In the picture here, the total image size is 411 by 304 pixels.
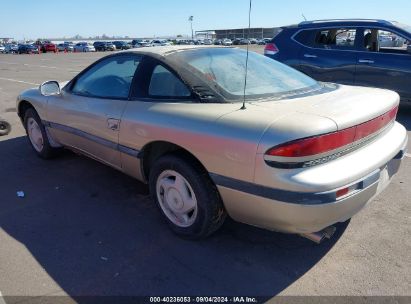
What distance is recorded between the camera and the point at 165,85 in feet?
10.5

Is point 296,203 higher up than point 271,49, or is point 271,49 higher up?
point 271,49

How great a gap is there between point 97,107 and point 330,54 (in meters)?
4.99

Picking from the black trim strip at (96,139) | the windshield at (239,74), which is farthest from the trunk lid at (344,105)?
the black trim strip at (96,139)

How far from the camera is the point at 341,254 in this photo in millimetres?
2842

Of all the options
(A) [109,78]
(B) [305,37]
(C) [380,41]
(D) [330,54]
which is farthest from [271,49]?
(A) [109,78]

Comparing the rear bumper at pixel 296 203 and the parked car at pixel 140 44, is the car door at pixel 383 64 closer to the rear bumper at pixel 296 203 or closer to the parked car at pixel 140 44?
the rear bumper at pixel 296 203

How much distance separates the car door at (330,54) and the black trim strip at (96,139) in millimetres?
4883

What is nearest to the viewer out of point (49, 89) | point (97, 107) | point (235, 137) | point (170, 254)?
point (235, 137)

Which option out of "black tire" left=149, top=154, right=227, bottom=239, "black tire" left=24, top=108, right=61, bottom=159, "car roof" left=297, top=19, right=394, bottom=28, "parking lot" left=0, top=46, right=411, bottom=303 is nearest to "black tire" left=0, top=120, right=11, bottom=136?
"black tire" left=24, top=108, right=61, bottom=159

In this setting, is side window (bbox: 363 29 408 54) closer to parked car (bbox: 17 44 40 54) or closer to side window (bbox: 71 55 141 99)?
side window (bbox: 71 55 141 99)

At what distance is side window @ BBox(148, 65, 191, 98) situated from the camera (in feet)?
10.1

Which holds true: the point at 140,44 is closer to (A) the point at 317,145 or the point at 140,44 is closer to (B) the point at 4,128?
(B) the point at 4,128

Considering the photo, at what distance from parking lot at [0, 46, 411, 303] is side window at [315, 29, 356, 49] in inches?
153

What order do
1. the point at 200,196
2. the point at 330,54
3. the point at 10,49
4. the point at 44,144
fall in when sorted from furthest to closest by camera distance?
the point at 10,49 < the point at 330,54 < the point at 44,144 < the point at 200,196
